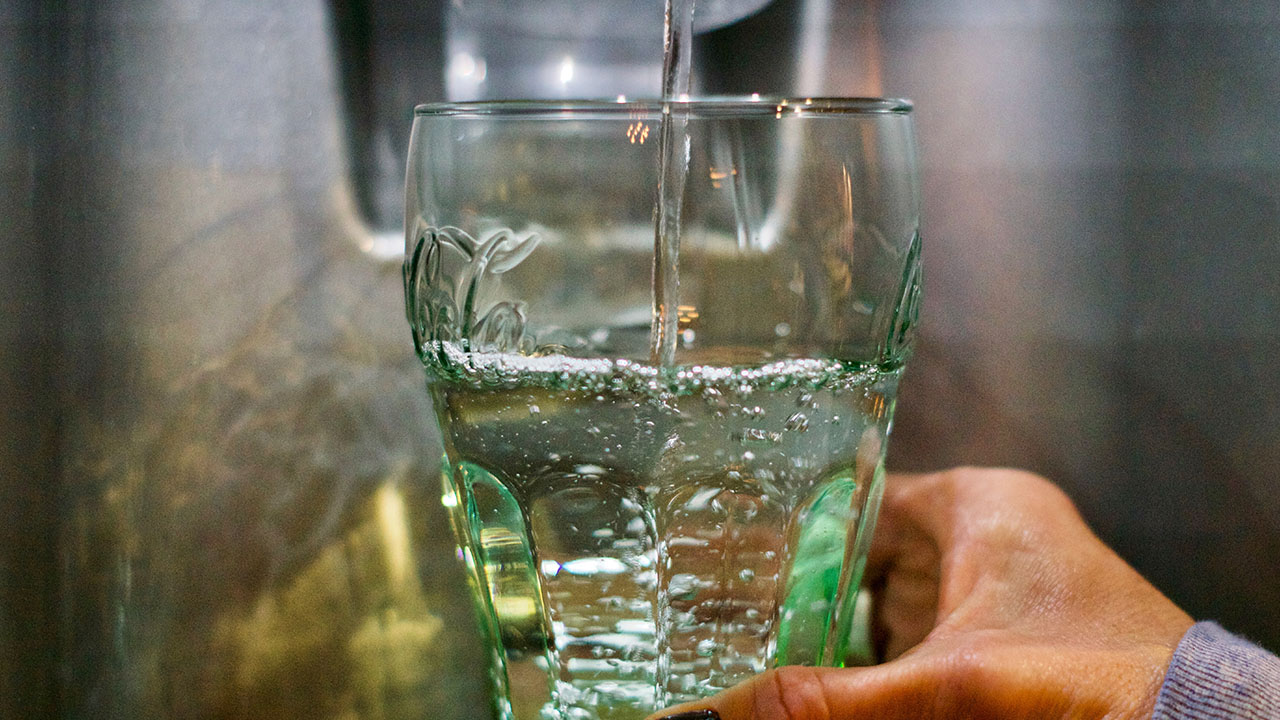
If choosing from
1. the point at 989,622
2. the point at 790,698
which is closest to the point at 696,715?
the point at 790,698

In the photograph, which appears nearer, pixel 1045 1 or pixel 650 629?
pixel 650 629

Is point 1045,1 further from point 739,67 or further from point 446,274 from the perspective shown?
point 446,274

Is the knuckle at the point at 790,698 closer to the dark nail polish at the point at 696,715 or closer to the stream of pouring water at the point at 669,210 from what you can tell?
the dark nail polish at the point at 696,715

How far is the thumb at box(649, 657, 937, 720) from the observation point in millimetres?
Answer: 323

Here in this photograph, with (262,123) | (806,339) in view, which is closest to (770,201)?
(806,339)

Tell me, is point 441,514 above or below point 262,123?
below

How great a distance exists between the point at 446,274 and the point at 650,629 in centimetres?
16

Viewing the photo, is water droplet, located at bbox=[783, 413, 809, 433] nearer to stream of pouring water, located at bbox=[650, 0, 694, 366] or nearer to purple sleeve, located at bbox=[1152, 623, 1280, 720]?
stream of pouring water, located at bbox=[650, 0, 694, 366]

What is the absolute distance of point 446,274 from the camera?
37 cm

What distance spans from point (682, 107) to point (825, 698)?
21 centimetres

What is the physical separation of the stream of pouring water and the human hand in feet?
0.44

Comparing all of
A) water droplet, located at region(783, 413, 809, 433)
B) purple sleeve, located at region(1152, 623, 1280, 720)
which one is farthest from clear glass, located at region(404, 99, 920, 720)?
purple sleeve, located at region(1152, 623, 1280, 720)

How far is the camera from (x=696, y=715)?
12.8 inches

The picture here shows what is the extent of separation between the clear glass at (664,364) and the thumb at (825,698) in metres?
0.05
